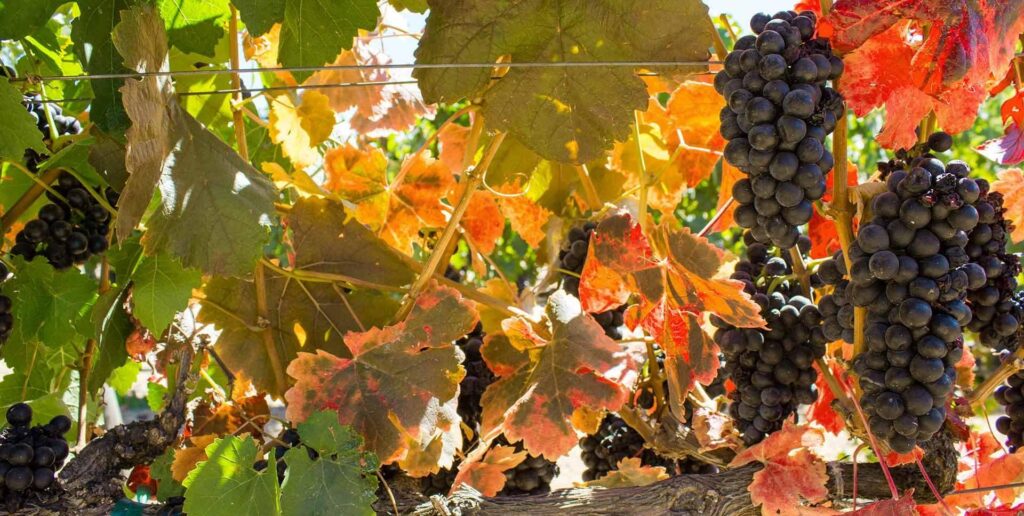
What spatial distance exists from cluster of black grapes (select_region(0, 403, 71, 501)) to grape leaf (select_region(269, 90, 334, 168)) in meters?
0.47

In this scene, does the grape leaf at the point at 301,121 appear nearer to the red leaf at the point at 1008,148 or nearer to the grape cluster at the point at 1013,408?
the red leaf at the point at 1008,148

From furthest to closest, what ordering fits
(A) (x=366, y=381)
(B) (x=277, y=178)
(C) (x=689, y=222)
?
(C) (x=689, y=222), (B) (x=277, y=178), (A) (x=366, y=381)

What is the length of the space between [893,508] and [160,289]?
831 millimetres

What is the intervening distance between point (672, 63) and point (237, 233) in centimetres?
48

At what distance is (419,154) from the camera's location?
Answer: 1.33 meters

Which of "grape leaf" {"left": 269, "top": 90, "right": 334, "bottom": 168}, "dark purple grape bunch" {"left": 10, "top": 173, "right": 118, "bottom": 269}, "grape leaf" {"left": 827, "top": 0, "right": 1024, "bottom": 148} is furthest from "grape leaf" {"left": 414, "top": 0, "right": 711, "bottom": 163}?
"dark purple grape bunch" {"left": 10, "top": 173, "right": 118, "bottom": 269}

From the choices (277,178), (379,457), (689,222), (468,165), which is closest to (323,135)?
(277,178)

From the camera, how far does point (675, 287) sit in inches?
42.0

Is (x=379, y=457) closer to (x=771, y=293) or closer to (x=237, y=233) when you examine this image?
(x=237, y=233)

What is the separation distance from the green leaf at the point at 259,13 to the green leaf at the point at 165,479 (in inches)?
18.7

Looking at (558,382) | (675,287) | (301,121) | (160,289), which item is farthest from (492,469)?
(301,121)

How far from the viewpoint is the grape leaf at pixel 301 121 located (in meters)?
1.29

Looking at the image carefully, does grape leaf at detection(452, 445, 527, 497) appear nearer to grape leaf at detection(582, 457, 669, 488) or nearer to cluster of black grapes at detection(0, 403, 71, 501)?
grape leaf at detection(582, 457, 669, 488)

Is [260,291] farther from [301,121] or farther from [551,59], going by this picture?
[551,59]
